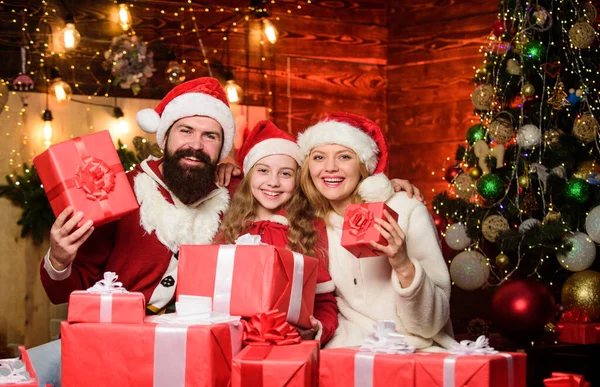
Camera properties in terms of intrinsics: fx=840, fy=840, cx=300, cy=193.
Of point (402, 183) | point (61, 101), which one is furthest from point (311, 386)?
point (61, 101)

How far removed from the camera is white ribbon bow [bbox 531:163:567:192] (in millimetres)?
4527

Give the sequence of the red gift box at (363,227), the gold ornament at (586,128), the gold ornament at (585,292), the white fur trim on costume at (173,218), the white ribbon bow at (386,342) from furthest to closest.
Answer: the gold ornament at (586,128)
the gold ornament at (585,292)
the white fur trim on costume at (173,218)
the red gift box at (363,227)
the white ribbon bow at (386,342)

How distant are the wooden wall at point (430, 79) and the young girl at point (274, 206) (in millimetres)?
3227

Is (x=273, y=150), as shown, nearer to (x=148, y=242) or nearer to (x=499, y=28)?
(x=148, y=242)

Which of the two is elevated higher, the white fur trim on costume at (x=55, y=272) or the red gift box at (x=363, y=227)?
the red gift box at (x=363, y=227)

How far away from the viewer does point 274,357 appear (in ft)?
6.95

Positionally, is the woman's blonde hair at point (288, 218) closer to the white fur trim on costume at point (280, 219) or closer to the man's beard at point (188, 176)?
the white fur trim on costume at point (280, 219)

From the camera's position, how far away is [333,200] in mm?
3121

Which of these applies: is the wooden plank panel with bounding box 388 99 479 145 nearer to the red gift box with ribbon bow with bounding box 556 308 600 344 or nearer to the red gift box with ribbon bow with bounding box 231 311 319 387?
the red gift box with ribbon bow with bounding box 556 308 600 344

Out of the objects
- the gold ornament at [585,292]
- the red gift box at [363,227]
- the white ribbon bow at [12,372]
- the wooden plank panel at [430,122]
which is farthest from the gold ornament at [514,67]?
the white ribbon bow at [12,372]

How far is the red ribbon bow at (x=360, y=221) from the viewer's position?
2.53m

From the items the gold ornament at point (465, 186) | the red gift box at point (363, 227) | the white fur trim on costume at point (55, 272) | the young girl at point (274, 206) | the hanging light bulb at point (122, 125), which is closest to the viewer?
the red gift box at point (363, 227)

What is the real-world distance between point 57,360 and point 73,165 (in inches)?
27.3

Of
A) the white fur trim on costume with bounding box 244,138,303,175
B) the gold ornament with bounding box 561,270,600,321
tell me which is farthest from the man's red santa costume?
Answer: the gold ornament with bounding box 561,270,600,321
